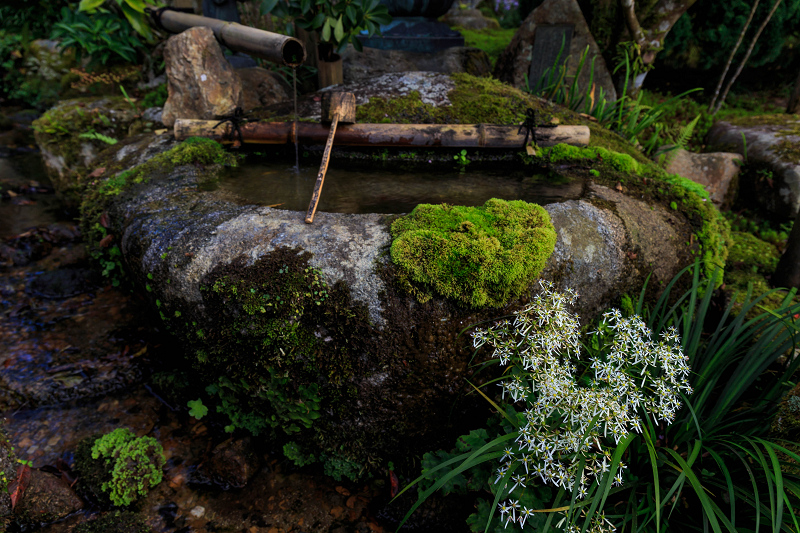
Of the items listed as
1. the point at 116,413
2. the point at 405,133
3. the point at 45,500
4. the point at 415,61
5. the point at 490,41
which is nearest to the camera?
the point at 45,500

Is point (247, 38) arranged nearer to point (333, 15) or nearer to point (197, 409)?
point (333, 15)

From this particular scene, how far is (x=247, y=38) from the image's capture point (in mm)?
3797

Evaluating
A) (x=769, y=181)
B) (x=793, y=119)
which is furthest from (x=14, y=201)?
(x=793, y=119)

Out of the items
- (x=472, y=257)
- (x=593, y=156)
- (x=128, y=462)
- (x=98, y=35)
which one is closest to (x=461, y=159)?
(x=593, y=156)

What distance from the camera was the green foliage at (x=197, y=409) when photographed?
2771 millimetres

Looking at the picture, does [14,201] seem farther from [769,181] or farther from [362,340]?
[769,181]

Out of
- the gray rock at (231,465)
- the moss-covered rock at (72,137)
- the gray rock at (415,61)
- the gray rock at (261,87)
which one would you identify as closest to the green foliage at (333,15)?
the gray rock at (261,87)

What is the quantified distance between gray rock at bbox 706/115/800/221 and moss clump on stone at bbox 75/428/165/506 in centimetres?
624

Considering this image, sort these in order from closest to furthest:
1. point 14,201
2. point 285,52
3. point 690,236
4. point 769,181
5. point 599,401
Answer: point 599,401 → point 690,236 → point 285,52 → point 769,181 → point 14,201

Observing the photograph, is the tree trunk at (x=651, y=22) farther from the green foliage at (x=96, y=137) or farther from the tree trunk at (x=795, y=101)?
the green foliage at (x=96, y=137)

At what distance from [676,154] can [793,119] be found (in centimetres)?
196

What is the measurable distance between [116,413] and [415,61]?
5984mm

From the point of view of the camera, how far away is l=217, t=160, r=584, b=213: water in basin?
3.04 meters

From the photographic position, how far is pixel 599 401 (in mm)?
1655
